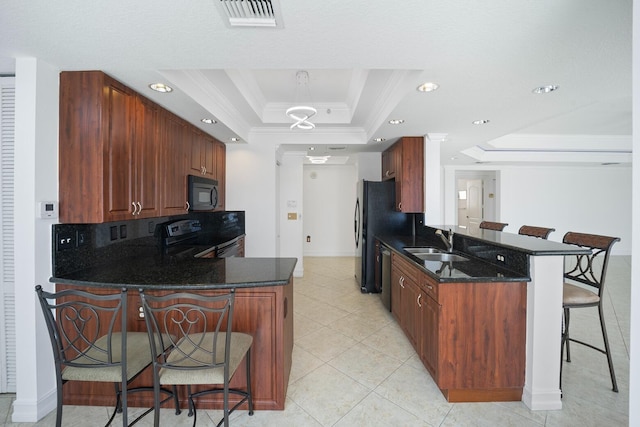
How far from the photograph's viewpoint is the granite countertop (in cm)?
168

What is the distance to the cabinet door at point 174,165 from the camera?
2.68 m

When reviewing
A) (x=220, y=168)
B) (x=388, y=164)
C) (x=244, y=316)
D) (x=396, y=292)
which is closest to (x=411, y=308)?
(x=396, y=292)

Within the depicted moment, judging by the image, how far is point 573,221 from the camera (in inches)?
274

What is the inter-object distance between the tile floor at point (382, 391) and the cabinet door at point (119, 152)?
1.41 metres

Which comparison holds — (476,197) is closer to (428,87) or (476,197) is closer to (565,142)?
(565,142)

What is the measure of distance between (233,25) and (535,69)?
1.95 metres

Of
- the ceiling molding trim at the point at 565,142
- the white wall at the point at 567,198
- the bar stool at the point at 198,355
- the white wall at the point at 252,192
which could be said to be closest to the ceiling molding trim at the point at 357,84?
the white wall at the point at 252,192

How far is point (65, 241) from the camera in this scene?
1.95 meters

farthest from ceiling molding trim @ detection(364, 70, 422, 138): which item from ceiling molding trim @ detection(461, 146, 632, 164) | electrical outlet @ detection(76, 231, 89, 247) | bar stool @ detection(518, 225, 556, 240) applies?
ceiling molding trim @ detection(461, 146, 632, 164)

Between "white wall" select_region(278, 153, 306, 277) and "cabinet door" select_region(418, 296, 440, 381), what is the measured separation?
3.06 metres

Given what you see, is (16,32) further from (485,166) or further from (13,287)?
(485,166)

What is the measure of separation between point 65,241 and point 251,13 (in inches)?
77.2

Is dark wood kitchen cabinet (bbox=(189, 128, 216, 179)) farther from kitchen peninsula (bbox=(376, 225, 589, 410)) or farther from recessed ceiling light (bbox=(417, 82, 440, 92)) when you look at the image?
kitchen peninsula (bbox=(376, 225, 589, 410))

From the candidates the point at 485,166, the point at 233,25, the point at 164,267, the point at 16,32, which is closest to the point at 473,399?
the point at 164,267
